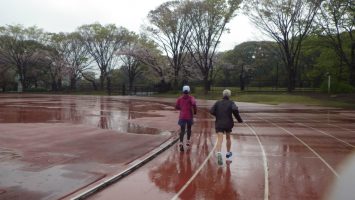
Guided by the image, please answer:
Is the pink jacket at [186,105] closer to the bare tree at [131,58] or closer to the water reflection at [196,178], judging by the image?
the water reflection at [196,178]

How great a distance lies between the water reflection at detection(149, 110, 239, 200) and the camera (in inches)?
285

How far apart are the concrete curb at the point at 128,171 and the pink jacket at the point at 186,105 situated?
4.00ft

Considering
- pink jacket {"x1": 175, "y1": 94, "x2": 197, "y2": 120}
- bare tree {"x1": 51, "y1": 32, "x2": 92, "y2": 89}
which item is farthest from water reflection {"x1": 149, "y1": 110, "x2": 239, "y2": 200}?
bare tree {"x1": 51, "y1": 32, "x2": 92, "y2": 89}

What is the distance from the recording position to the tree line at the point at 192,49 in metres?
44.0

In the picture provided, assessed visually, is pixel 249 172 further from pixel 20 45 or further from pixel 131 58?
pixel 20 45

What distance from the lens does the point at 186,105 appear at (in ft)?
37.0

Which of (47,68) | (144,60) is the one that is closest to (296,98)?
(144,60)

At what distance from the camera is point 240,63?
66938 mm

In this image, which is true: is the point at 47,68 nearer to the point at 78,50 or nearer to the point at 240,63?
the point at 78,50

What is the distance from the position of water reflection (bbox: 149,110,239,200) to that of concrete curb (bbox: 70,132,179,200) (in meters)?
0.40

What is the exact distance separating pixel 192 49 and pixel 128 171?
46492 millimetres

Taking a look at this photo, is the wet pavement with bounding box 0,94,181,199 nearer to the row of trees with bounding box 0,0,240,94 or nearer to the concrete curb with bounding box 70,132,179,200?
the concrete curb with bounding box 70,132,179,200

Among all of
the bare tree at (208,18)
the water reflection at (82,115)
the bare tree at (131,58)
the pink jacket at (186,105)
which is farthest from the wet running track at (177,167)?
the bare tree at (131,58)

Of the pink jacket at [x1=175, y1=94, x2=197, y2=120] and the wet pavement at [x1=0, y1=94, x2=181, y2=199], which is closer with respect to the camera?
the wet pavement at [x1=0, y1=94, x2=181, y2=199]
